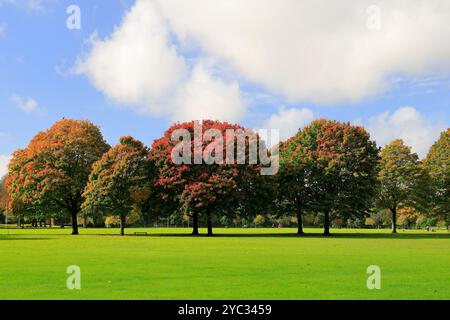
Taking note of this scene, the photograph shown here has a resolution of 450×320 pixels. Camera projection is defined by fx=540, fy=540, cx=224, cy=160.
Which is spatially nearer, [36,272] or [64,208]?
[36,272]

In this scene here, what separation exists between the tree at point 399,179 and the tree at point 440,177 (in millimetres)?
2870

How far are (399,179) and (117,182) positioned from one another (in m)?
49.1

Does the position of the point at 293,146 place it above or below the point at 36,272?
above

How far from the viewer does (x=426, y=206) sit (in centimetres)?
9119

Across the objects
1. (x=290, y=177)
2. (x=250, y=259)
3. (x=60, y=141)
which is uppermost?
(x=60, y=141)

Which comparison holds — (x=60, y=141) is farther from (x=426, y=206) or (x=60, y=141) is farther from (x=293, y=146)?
(x=426, y=206)

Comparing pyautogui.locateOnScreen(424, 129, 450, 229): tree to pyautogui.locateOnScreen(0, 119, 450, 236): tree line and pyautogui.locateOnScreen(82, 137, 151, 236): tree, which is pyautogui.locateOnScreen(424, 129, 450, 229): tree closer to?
pyautogui.locateOnScreen(0, 119, 450, 236): tree line

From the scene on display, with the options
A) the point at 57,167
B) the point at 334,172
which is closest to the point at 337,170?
the point at 334,172

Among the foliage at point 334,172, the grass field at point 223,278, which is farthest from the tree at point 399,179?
the grass field at point 223,278

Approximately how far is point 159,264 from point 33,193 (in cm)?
6003

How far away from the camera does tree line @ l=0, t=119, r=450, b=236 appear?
7412 centimetres

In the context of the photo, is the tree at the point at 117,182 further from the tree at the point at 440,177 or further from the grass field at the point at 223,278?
the tree at the point at 440,177
